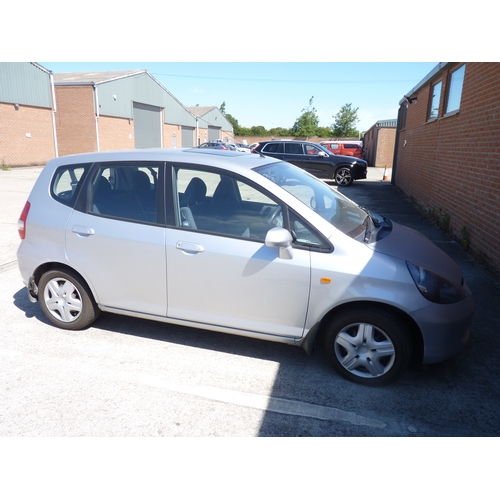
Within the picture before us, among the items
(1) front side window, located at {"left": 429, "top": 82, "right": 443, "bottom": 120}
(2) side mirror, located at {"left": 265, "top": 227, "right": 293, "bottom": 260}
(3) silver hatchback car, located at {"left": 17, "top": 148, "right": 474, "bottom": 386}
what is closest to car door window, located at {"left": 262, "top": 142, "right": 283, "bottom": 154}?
(1) front side window, located at {"left": 429, "top": 82, "right": 443, "bottom": 120}

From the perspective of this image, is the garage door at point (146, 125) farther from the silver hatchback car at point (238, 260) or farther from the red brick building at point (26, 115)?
the silver hatchback car at point (238, 260)

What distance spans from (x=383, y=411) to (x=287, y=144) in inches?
677

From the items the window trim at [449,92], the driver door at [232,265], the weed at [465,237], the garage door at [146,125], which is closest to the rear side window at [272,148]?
the window trim at [449,92]

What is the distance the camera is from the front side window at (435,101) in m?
10.8

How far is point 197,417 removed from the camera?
2834 millimetres

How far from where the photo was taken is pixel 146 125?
3853cm

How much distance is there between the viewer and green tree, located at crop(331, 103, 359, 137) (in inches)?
2103

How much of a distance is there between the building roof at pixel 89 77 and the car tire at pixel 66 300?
97.8 feet

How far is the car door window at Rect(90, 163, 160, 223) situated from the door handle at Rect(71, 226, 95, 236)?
16cm

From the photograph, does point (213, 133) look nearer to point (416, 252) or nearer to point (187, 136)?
point (187, 136)

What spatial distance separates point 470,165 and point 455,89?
292 centimetres

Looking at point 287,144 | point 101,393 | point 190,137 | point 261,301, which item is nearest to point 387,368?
point 261,301

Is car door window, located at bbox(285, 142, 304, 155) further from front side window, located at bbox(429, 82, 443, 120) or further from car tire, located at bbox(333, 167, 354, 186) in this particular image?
front side window, located at bbox(429, 82, 443, 120)

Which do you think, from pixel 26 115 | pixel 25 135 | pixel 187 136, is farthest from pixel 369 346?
pixel 187 136
